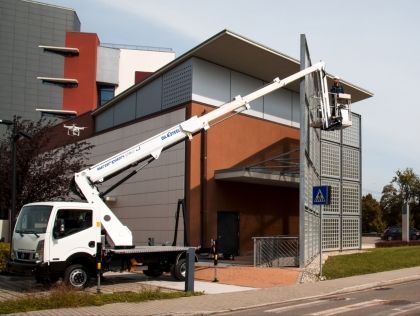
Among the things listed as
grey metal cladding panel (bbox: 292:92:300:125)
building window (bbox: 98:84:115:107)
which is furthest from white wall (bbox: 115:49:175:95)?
grey metal cladding panel (bbox: 292:92:300:125)

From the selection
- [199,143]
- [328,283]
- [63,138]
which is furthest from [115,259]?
[63,138]

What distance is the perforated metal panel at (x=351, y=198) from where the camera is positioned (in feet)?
93.6

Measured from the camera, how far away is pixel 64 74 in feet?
193

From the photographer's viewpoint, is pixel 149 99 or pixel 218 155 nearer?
pixel 218 155

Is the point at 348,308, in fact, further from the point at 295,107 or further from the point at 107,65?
the point at 107,65

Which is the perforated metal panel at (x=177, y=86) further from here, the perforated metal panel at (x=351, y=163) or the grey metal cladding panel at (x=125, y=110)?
the perforated metal panel at (x=351, y=163)

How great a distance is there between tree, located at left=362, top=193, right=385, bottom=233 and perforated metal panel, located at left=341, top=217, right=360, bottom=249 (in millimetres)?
39230

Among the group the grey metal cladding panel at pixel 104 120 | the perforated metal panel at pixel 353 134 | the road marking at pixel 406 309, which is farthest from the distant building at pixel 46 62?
the road marking at pixel 406 309

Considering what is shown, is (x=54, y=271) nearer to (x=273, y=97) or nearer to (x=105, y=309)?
(x=105, y=309)

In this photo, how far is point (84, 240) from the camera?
14742mm

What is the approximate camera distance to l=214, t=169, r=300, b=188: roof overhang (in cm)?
2386

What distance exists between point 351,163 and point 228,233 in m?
8.41

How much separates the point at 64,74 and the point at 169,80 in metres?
35.1

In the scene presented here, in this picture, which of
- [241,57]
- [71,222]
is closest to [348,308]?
[71,222]
